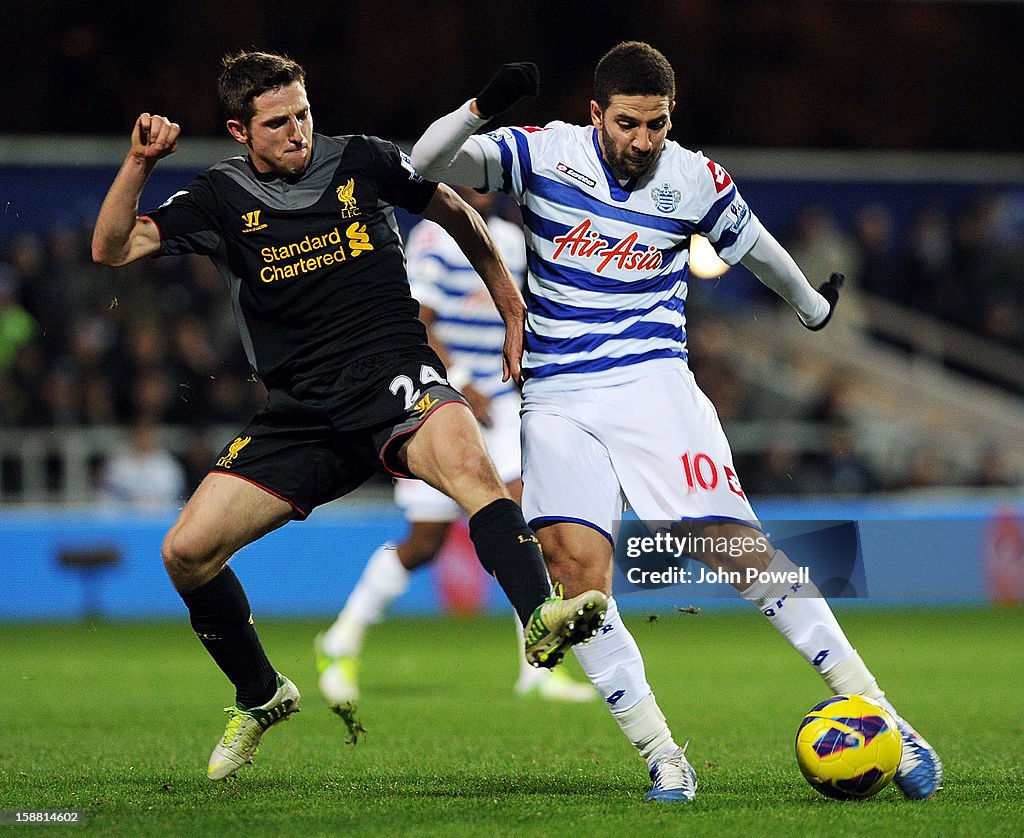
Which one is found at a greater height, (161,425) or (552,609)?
(552,609)

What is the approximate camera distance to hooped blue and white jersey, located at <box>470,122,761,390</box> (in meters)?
5.12

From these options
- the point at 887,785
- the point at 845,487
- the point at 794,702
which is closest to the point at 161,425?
the point at 845,487

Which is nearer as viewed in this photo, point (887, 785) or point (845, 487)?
point (887, 785)

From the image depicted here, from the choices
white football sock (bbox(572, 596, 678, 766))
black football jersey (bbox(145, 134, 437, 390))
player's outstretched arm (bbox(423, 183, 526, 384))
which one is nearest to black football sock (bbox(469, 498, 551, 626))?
white football sock (bbox(572, 596, 678, 766))

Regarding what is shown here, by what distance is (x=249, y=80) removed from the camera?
5.15 meters

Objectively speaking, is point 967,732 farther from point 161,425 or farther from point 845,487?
point 161,425

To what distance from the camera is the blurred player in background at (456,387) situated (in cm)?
815

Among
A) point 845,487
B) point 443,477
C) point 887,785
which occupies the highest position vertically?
point 443,477

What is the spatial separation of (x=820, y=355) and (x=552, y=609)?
13881 millimetres

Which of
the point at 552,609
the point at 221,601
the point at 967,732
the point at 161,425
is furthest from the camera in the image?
the point at 161,425

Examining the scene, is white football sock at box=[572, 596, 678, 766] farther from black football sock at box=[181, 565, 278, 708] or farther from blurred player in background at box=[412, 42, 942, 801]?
black football sock at box=[181, 565, 278, 708]

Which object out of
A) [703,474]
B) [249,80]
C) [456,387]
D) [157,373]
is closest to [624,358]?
[703,474]

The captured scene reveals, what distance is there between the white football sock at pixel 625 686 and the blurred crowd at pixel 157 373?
343 inches

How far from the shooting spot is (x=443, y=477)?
489 cm
